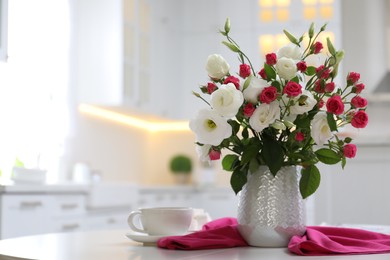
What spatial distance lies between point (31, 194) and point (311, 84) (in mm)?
A: 2358

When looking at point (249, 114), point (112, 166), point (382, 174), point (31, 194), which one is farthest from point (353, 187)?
point (112, 166)

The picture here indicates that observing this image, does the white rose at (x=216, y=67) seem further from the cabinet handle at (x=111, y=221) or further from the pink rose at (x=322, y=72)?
the cabinet handle at (x=111, y=221)

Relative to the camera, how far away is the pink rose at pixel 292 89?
4.52ft

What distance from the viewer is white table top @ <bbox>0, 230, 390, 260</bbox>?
4.22 ft

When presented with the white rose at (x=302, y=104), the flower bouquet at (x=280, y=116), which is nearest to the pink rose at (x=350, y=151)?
the flower bouquet at (x=280, y=116)

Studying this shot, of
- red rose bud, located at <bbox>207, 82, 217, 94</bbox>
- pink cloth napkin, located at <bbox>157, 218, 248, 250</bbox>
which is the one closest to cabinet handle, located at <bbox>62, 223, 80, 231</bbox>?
pink cloth napkin, located at <bbox>157, 218, 248, 250</bbox>

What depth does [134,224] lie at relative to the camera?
65.3 inches

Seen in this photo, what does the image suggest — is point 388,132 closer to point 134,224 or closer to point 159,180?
point 159,180

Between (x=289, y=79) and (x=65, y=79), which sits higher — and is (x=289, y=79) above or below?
below

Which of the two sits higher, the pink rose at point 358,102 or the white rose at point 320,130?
the pink rose at point 358,102

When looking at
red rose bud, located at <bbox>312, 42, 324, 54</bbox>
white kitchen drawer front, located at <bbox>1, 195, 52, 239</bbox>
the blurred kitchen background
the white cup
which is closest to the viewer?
red rose bud, located at <bbox>312, 42, 324, 54</bbox>

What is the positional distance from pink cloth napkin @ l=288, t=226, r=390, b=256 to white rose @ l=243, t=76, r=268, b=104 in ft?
1.03

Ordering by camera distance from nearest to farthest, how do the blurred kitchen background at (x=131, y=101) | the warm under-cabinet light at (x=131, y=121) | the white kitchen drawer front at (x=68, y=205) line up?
the blurred kitchen background at (x=131, y=101) → the white kitchen drawer front at (x=68, y=205) → the warm under-cabinet light at (x=131, y=121)

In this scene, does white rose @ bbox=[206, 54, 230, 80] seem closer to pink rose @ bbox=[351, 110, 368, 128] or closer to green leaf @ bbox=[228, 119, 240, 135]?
green leaf @ bbox=[228, 119, 240, 135]
